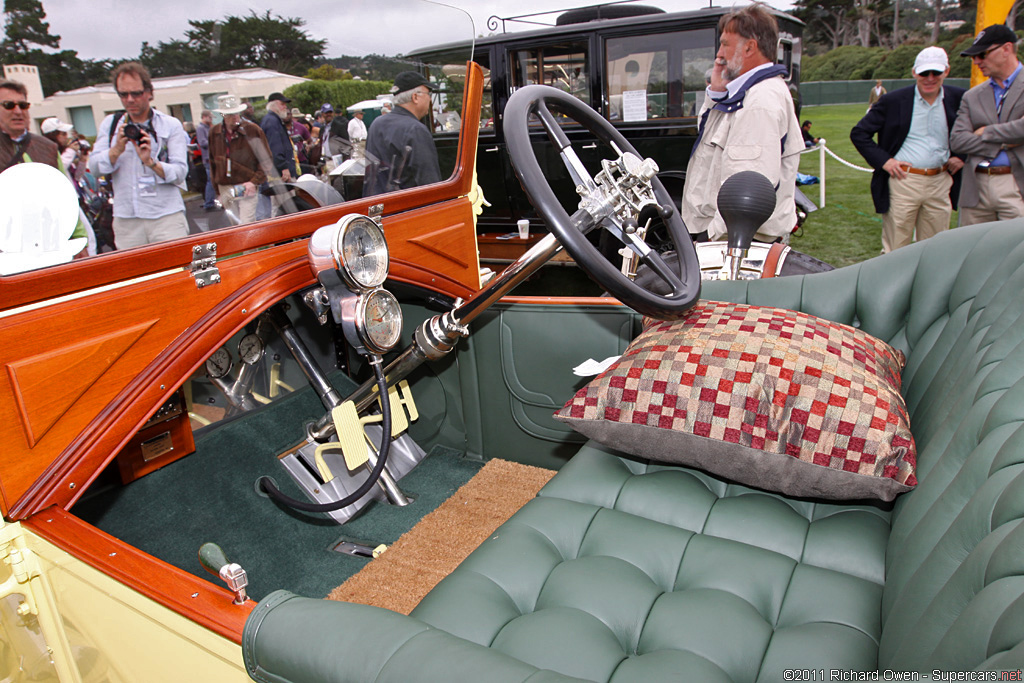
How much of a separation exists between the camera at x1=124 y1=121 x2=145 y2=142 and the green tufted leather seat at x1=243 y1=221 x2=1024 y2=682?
91 cm

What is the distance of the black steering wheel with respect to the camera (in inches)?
54.5

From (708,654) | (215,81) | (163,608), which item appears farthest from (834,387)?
(215,81)

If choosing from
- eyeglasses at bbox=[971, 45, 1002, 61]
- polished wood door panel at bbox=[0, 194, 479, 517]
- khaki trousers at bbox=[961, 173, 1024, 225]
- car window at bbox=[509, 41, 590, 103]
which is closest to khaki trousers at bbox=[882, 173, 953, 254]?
khaki trousers at bbox=[961, 173, 1024, 225]

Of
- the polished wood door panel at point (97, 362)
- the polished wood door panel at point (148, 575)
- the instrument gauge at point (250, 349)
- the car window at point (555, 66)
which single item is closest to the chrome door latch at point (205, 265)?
the polished wood door panel at point (97, 362)

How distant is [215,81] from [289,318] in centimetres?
96

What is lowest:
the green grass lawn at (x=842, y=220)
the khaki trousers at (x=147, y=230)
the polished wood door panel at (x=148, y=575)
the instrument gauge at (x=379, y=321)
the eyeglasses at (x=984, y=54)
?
the green grass lawn at (x=842, y=220)

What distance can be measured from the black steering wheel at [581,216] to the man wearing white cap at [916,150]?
122 inches

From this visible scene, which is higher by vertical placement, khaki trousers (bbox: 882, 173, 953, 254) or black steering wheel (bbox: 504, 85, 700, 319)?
black steering wheel (bbox: 504, 85, 700, 319)

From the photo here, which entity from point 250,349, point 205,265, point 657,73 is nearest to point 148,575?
point 205,265

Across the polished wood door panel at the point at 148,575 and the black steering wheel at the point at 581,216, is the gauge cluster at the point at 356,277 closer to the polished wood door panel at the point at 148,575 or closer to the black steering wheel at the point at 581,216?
the black steering wheel at the point at 581,216

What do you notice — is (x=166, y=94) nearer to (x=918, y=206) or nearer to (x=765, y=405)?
(x=765, y=405)

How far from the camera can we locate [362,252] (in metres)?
1.70

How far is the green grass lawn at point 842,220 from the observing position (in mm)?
6055

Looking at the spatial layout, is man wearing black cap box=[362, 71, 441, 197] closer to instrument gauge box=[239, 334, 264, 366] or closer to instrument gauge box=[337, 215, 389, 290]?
instrument gauge box=[337, 215, 389, 290]
